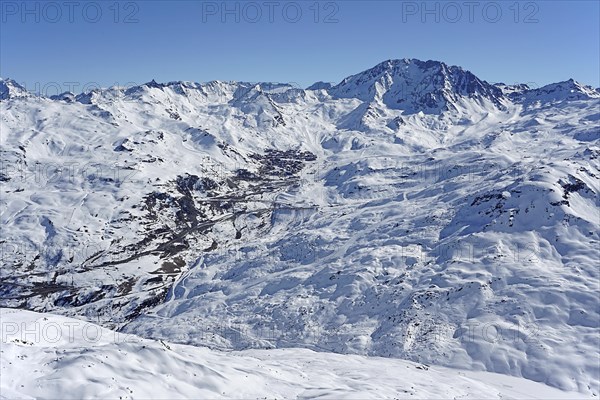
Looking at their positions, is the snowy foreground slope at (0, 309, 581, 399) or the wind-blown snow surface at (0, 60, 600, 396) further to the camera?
the wind-blown snow surface at (0, 60, 600, 396)

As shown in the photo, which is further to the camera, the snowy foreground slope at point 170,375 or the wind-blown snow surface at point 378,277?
the wind-blown snow surface at point 378,277

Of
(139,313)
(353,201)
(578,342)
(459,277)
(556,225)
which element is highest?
(353,201)

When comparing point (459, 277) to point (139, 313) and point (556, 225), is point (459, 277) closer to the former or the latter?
point (556, 225)

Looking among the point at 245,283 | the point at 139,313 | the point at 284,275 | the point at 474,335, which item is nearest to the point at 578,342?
the point at 474,335

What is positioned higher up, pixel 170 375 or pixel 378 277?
pixel 378 277

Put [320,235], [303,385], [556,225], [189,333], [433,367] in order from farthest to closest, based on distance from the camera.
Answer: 1. [320,235]
2. [556,225]
3. [189,333]
4. [433,367]
5. [303,385]

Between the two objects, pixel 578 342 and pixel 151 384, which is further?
pixel 578 342

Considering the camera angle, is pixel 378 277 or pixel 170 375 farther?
pixel 378 277

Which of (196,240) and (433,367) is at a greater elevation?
(196,240)
